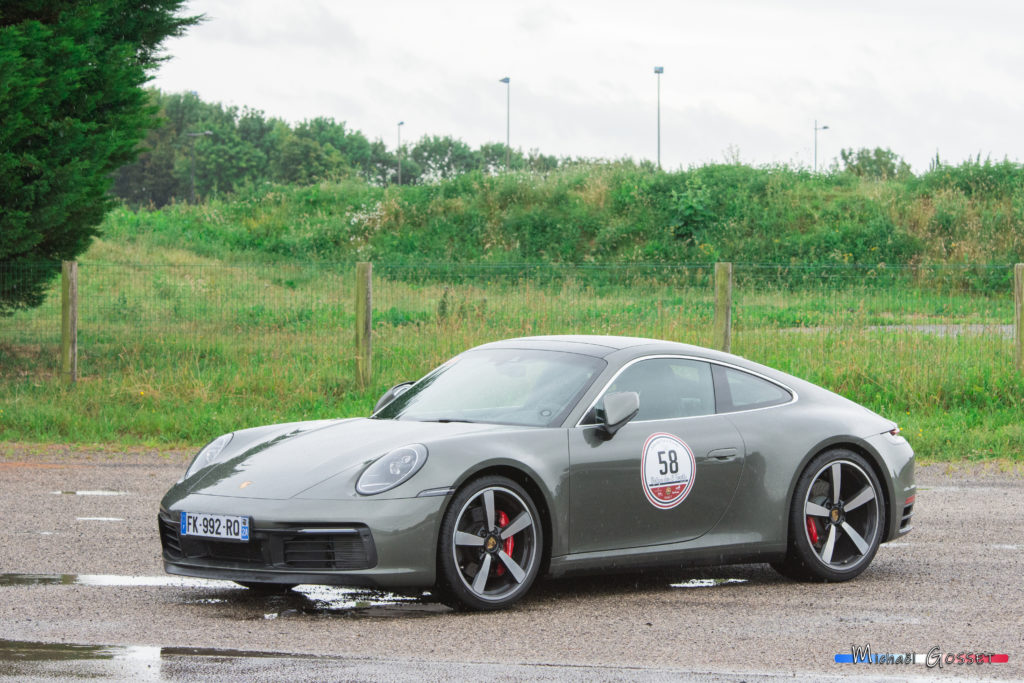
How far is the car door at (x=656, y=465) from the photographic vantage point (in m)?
6.77

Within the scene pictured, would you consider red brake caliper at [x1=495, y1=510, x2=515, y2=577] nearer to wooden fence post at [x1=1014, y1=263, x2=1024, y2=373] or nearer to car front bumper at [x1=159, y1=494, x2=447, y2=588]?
car front bumper at [x1=159, y1=494, x2=447, y2=588]

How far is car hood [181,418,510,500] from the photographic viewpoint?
643 centimetres

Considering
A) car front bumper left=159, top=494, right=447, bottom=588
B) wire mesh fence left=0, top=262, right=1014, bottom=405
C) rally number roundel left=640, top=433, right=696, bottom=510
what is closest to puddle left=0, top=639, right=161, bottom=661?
car front bumper left=159, top=494, right=447, bottom=588

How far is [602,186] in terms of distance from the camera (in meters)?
37.5

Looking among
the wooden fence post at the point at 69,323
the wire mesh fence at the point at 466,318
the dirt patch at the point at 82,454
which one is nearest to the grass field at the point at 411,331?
the wire mesh fence at the point at 466,318

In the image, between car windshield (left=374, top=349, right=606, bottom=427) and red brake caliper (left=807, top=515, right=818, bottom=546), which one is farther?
red brake caliper (left=807, top=515, right=818, bottom=546)

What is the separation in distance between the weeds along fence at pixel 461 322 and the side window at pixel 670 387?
8.08 metres

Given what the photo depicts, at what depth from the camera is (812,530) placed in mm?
7461

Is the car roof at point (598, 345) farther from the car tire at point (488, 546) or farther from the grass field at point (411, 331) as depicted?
the grass field at point (411, 331)

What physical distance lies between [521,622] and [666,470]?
1.33 m

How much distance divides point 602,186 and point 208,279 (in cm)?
2263

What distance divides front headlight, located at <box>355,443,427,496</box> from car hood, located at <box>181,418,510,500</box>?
7cm

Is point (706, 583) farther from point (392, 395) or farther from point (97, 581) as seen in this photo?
point (97, 581)

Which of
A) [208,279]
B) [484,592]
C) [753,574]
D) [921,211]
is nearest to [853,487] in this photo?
[753,574]
